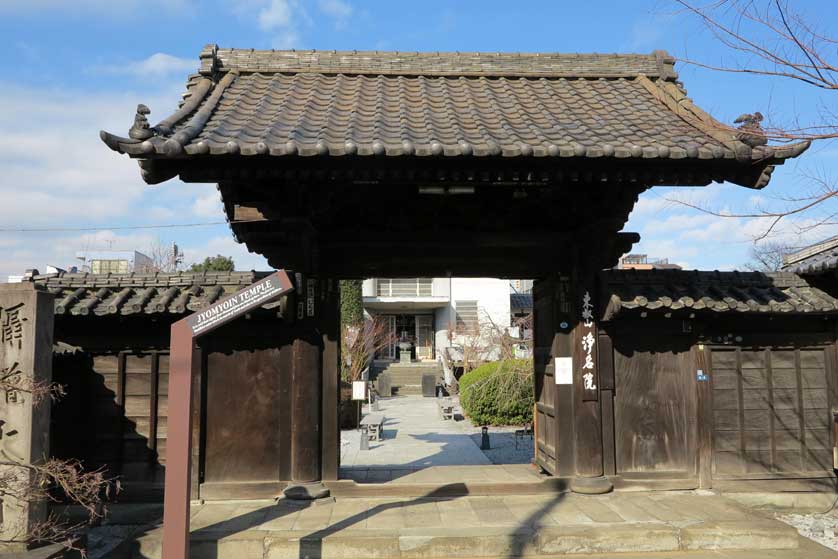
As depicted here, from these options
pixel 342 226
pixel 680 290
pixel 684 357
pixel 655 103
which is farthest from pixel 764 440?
pixel 342 226

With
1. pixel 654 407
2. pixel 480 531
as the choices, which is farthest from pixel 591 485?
pixel 480 531

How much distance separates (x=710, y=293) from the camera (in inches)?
317

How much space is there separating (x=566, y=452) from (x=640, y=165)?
369 cm

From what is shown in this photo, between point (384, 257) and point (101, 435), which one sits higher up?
point (384, 257)

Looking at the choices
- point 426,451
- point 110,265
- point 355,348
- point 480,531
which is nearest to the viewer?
point 480,531

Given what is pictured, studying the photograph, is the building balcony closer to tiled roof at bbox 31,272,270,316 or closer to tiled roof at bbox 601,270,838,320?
tiled roof at bbox 31,272,270,316

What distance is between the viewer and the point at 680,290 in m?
8.04

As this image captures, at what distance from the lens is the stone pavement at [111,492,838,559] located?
20.3 ft

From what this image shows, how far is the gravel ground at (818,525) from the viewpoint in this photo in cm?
718

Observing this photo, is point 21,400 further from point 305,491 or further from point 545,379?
point 545,379

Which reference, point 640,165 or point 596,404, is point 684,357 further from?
point 640,165

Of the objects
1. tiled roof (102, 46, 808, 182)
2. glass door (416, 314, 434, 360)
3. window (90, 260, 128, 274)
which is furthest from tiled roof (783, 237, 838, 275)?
glass door (416, 314, 434, 360)

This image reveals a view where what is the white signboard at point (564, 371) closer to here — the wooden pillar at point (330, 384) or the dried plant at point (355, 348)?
the wooden pillar at point (330, 384)

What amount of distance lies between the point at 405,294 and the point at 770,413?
33.8 meters
